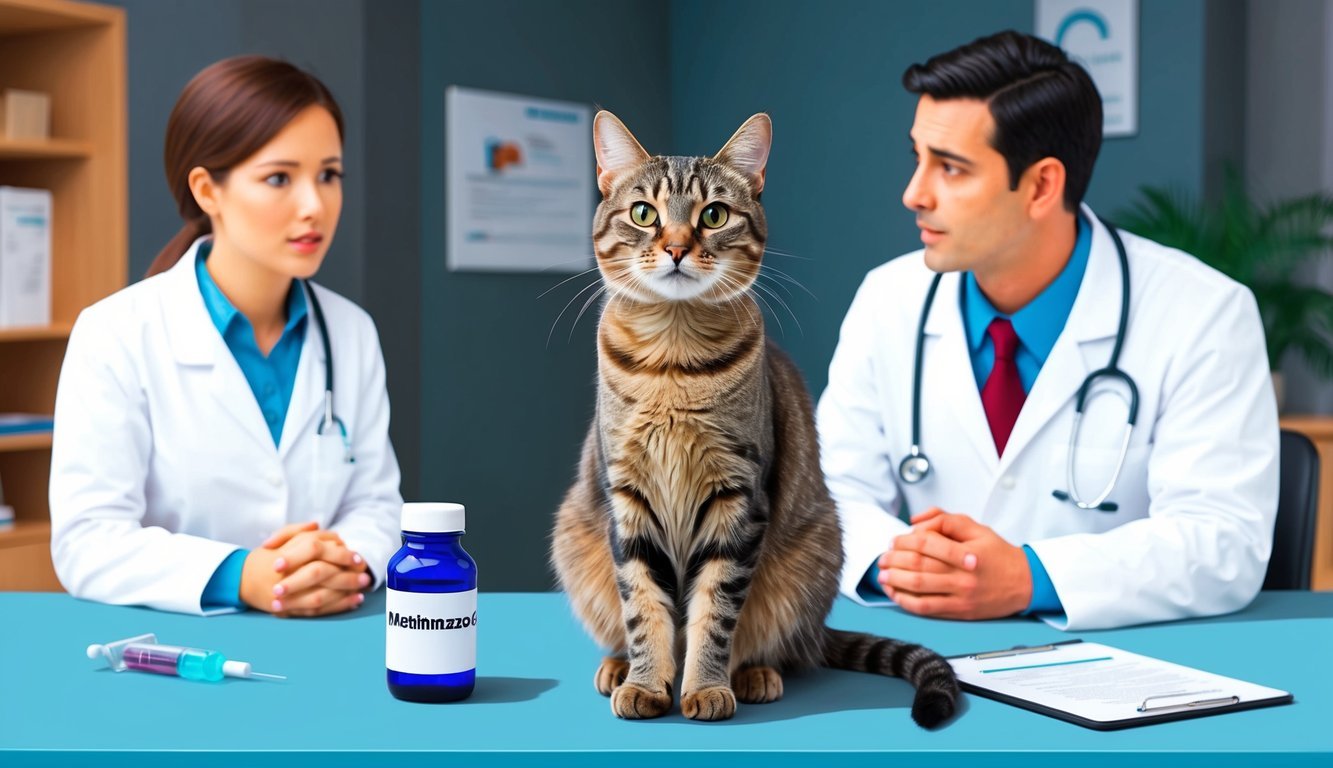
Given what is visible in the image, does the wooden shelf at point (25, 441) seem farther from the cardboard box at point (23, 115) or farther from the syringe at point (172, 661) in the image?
the syringe at point (172, 661)

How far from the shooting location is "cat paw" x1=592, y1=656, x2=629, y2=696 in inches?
45.1

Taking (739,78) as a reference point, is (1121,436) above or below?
below

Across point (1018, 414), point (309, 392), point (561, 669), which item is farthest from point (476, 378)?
point (561, 669)

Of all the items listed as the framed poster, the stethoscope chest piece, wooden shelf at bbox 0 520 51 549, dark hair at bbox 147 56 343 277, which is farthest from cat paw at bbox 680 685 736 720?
the framed poster

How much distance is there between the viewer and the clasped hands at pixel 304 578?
151 centimetres

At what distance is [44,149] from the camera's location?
298 cm

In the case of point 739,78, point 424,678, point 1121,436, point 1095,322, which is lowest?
point 424,678

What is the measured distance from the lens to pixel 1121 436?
1863 mm

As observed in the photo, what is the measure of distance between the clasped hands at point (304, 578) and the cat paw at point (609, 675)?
0.49m

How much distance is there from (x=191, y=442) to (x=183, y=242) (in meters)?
0.42

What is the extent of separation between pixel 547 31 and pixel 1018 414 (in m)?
2.77

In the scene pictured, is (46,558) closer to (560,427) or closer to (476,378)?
(476,378)

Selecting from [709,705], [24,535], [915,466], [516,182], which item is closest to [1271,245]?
[915,466]

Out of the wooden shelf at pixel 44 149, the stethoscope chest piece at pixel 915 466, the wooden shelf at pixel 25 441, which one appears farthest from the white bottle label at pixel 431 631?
the wooden shelf at pixel 44 149
